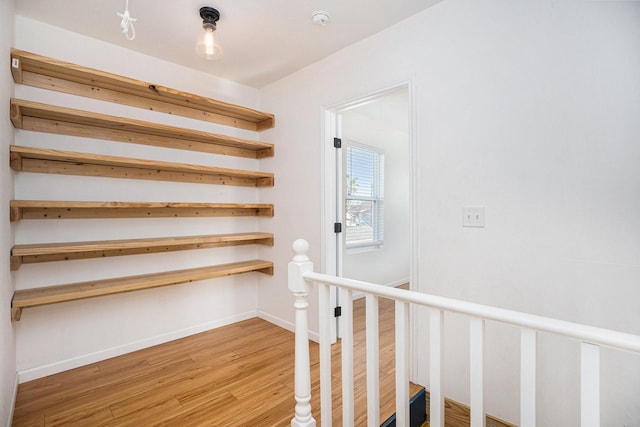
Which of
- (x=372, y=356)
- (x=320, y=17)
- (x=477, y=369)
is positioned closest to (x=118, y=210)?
(x=320, y=17)

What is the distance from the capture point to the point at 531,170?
1599 millimetres

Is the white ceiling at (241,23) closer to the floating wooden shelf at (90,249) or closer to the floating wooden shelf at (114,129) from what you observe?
the floating wooden shelf at (114,129)

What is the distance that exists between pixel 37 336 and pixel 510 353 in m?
3.06

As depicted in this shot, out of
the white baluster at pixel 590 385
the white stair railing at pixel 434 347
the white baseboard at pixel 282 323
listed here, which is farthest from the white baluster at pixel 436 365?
the white baseboard at pixel 282 323

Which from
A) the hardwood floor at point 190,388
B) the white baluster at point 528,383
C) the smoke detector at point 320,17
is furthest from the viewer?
the smoke detector at point 320,17

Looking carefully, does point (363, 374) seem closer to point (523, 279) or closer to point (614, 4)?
point (523, 279)

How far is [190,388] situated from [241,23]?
8.19 ft

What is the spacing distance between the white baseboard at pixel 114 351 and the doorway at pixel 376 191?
1.48 m

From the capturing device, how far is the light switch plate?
1.77m

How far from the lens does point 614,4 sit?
4.51 ft

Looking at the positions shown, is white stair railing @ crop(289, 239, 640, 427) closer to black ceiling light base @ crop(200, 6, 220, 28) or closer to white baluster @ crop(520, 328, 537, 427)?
white baluster @ crop(520, 328, 537, 427)

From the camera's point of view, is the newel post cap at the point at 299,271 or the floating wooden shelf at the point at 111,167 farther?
the floating wooden shelf at the point at 111,167

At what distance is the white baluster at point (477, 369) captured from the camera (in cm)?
93

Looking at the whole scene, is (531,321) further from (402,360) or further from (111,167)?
(111,167)
